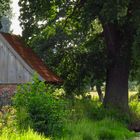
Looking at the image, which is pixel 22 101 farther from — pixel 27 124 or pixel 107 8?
pixel 107 8

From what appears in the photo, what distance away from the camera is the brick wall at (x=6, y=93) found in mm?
22689

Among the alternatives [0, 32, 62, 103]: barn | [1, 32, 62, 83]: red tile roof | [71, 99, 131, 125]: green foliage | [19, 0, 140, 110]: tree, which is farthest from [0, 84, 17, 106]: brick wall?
[19, 0, 140, 110]: tree

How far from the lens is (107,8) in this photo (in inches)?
893

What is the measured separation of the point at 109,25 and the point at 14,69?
6.35 meters

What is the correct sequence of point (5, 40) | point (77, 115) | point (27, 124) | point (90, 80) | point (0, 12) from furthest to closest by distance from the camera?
point (0, 12) < point (90, 80) < point (5, 40) < point (77, 115) < point (27, 124)

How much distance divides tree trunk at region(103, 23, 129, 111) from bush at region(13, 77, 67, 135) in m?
10.5

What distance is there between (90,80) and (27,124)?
14.2 metres

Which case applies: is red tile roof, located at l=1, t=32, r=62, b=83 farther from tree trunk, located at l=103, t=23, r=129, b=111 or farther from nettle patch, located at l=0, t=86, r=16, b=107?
tree trunk, located at l=103, t=23, r=129, b=111

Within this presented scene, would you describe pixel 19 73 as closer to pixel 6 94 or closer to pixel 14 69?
pixel 14 69

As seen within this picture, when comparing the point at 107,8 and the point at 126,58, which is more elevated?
the point at 107,8

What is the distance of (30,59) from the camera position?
1025 inches

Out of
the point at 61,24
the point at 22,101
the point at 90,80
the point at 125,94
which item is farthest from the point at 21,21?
the point at 22,101

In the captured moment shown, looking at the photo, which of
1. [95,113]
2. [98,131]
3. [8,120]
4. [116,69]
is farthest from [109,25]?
[8,120]

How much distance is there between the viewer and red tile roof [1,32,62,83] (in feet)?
81.4
